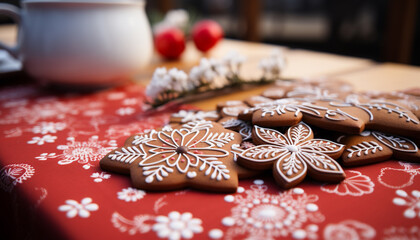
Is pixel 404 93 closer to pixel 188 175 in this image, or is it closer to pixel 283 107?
pixel 283 107

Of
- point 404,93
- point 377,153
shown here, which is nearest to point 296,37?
point 404,93

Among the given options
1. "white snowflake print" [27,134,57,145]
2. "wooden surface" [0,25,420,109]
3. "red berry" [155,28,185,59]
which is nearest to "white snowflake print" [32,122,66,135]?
"white snowflake print" [27,134,57,145]

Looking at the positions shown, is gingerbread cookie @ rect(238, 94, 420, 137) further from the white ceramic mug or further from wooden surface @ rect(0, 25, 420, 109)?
the white ceramic mug

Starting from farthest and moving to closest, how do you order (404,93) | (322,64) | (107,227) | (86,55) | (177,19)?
(177,19), (322,64), (86,55), (404,93), (107,227)

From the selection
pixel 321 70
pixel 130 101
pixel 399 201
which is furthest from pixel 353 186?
pixel 321 70

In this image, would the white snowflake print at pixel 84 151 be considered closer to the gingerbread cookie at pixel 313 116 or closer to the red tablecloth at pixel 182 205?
the red tablecloth at pixel 182 205

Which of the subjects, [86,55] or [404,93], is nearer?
[404,93]
